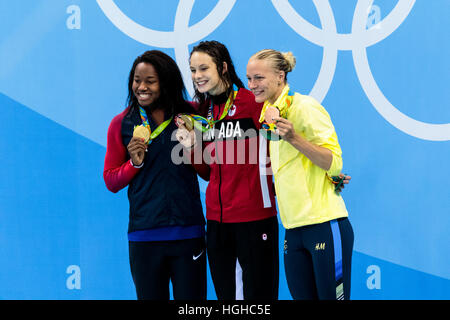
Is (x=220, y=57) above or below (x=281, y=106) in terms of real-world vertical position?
above

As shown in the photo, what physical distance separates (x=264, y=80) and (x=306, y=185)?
1.79 ft

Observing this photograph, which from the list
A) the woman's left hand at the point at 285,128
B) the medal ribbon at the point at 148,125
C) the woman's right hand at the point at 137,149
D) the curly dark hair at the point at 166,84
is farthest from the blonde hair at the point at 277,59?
the woman's right hand at the point at 137,149

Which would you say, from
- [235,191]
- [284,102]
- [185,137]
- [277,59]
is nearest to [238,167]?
[235,191]

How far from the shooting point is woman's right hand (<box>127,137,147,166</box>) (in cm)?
272

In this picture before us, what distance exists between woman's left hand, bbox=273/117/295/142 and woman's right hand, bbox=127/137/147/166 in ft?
2.41

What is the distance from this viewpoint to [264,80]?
258cm

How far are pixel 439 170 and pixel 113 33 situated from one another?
249cm

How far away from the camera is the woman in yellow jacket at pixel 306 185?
96.8 inches

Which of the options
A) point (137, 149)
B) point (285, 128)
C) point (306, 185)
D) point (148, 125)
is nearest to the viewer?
point (285, 128)

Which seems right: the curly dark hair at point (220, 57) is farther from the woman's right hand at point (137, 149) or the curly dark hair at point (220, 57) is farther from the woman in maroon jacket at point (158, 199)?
the woman's right hand at point (137, 149)

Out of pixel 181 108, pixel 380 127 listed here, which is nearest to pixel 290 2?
pixel 380 127

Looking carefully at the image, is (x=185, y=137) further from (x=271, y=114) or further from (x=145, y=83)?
(x=271, y=114)

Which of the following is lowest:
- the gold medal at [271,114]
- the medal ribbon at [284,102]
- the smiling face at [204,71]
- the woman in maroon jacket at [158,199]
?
the woman in maroon jacket at [158,199]
